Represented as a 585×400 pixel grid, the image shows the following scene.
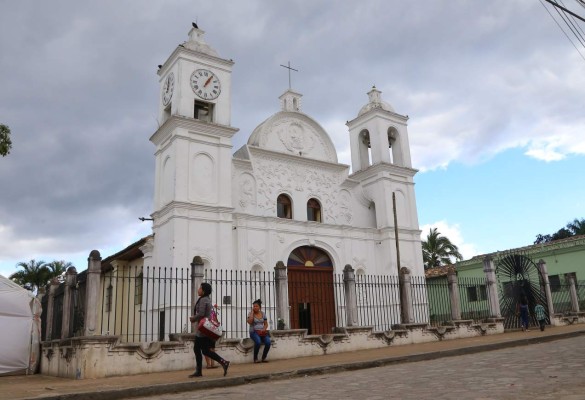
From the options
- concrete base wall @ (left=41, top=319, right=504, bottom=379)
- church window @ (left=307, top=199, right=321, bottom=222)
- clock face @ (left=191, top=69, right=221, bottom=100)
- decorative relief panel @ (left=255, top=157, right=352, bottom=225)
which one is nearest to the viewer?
concrete base wall @ (left=41, top=319, right=504, bottom=379)

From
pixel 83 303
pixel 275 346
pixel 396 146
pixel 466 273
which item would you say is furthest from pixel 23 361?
pixel 466 273

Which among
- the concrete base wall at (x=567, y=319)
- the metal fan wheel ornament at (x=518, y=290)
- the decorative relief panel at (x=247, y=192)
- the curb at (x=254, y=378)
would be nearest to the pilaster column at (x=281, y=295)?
the curb at (x=254, y=378)

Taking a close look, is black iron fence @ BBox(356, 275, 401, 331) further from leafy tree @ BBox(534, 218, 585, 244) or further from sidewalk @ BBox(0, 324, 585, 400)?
leafy tree @ BBox(534, 218, 585, 244)

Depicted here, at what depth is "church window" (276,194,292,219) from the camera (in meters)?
21.9

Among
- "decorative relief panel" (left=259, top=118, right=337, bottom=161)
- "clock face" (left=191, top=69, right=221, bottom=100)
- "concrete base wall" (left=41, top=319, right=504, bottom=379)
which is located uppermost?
"clock face" (left=191, top=69, right=221, bottom=100)

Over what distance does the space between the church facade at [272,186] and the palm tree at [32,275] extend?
3131 cm

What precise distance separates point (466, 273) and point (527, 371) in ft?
90.3

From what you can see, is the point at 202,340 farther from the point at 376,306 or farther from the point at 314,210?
the point at 314,210

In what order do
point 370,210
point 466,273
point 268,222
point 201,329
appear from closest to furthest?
point 201,329 → point 268,222 → point 370,210 → point 466,273

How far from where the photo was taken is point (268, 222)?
67.3 feet

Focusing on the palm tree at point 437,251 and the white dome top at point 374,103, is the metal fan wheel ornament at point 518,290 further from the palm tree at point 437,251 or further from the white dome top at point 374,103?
the palm tree at point 437,251

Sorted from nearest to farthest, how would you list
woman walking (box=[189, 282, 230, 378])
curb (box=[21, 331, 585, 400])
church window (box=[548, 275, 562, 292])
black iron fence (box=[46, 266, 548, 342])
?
curb (box=[21, 331, 585, 400])
woman walking (box=[189, 282, 230, 378])
black iron fence (box=[46, 266, 548, 342])
church window (box=[548, 275, 562, 292])

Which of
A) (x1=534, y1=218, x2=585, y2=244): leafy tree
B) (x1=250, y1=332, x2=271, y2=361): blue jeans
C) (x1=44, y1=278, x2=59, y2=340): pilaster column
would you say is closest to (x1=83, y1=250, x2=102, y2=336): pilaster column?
(x1=250, y1=332, x2=271, y2=361): blue jeans

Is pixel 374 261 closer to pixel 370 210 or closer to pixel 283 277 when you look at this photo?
pixel 370 210
